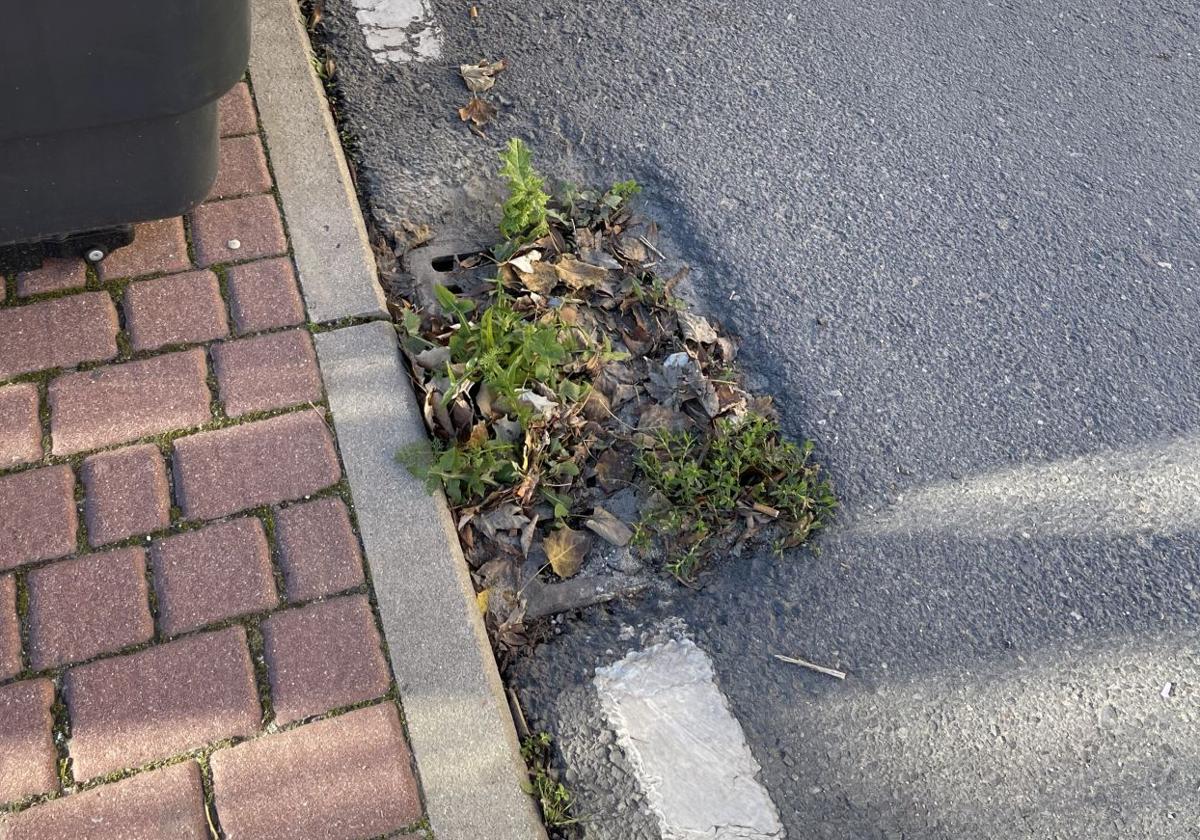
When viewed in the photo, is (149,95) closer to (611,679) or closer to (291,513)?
(291,513)

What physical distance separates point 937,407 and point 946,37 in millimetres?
1521

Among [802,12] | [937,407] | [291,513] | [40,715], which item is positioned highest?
[802,12]

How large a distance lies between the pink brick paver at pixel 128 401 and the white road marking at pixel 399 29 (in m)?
1.24

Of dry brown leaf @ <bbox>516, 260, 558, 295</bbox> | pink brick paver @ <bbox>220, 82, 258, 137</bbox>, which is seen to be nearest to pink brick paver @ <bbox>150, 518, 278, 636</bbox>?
dry brown leaf @ <bbox>516, 260, 558, 295</bbox>

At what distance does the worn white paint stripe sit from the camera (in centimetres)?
182

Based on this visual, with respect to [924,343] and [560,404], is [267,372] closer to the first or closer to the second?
[560,404]

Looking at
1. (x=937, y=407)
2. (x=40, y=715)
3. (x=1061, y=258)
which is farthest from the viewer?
(x=1061, y=258)

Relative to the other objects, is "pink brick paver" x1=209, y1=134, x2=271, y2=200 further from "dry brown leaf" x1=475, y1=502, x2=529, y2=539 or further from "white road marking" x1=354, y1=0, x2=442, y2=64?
"dry brown leaf" x1=475, y1=502, x2=529, y2=539

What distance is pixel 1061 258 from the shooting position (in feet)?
9.06

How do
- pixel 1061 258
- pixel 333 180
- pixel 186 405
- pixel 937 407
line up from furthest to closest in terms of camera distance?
1. pixel 1061 258
2. pixel 333 180
3. pixel 937 407
4. pixel 186 405

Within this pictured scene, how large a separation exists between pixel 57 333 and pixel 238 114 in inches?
30.7

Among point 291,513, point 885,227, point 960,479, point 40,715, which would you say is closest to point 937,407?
point 960,479

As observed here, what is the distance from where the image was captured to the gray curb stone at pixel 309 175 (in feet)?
7.82

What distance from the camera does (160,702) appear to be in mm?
1827
